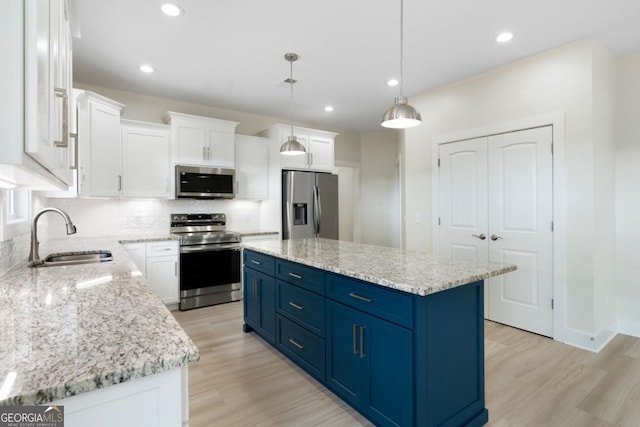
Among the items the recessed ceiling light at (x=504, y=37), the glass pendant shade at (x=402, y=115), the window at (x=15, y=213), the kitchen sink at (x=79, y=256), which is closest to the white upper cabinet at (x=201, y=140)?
the window at (x=15, y=213)

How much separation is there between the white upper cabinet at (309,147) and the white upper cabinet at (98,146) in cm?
198

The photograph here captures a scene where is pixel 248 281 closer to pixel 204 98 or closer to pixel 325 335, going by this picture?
pixel 325 335

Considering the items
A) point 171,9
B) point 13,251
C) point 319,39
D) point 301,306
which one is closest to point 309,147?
point 319,39

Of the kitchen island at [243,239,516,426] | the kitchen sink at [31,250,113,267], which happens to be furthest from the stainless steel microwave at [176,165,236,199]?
the kitchen island at [243,239,516,426]

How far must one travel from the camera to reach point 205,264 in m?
4.09

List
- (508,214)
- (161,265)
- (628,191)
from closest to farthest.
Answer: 1. (628,191)
2. (508,214)
3. (161,265)

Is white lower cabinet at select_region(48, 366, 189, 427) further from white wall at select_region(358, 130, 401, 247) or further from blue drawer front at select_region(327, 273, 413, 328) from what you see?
white wall at select_region(358, 130, 401, 247)

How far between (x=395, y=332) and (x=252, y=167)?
11.9ft

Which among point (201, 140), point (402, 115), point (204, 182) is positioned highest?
point (201, 140)

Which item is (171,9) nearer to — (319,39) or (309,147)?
(319,39)

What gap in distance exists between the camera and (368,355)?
1.80 metres

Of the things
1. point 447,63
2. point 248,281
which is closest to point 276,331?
point 248,281

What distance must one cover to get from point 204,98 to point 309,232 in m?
2.33

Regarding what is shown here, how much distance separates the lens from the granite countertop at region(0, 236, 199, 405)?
716 millimetres
